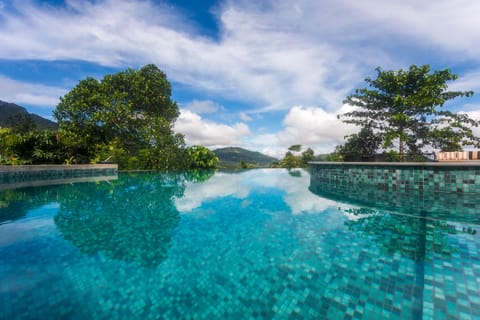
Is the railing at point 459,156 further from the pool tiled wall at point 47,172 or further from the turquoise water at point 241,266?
the pool tiled wall at point 47,172

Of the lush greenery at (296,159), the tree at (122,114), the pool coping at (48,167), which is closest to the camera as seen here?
the pool coping at (48,167)

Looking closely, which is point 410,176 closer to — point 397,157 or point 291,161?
point 397,157

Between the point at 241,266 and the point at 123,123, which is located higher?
the point at 123,123

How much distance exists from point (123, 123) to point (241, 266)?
19843mm

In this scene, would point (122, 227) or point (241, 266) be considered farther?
point (122, 227)

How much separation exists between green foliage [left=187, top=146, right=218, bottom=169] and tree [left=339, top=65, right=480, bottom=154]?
1547 cm

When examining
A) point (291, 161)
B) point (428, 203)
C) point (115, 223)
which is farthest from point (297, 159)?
point (115, 223)

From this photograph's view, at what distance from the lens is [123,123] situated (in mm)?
18453

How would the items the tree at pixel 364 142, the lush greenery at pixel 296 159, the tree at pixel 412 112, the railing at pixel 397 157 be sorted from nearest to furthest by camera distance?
the railing at pixel 397 157 → the tree at pixel 412 112 → the tree at pixel 364 142 → the lush greenery at pixel 296 159

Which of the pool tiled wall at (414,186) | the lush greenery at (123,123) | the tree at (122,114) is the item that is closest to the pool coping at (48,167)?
the lush greenery at (123,123)

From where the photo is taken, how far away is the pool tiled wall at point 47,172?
33.8 feet

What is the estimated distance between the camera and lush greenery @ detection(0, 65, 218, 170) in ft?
54.6

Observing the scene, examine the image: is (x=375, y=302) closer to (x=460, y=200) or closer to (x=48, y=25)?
(x=460, y=200)

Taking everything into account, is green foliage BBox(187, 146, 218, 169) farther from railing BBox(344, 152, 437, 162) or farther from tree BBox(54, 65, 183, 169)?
railing BBox(344, 152, 437, 162)
